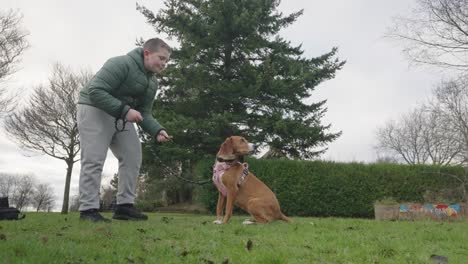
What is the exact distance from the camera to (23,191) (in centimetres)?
5528

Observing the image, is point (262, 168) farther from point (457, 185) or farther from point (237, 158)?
point (237, 158)

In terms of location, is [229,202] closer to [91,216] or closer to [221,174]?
[221,174]

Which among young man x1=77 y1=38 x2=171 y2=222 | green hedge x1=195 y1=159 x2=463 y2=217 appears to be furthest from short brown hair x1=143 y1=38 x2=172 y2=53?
green hedge x1=195 y1=159 x2=463 y2=217

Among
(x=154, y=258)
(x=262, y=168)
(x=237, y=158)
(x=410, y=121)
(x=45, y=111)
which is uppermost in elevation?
(x=410, y=121)

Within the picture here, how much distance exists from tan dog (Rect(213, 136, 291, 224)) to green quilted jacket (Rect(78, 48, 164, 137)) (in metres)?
1.25

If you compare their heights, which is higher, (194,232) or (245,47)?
(245,47)

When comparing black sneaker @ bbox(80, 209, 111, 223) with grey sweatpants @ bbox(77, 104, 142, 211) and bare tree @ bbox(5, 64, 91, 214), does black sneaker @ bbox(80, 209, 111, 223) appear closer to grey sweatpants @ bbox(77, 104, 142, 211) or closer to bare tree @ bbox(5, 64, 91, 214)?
grey sweatpants @ bbox(77, 104, 142, 211)

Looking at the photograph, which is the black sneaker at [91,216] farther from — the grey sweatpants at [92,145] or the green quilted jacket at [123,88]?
the green quilted jacket at [123,88]

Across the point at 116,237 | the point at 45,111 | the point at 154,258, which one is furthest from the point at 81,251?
the point at 45,111

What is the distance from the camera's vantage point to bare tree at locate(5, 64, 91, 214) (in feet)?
60.7

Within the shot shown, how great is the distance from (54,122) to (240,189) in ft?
49.5

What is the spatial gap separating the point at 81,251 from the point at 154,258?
504mm

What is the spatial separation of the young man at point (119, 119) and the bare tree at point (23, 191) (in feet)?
166

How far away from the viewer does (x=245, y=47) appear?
17.3m
